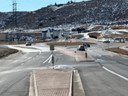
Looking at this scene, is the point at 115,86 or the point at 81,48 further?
the point at 81,48

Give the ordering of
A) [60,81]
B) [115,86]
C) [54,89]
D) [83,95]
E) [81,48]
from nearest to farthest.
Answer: [83,95] → [54,89] → [115,86] → [60,81] → [81,48]

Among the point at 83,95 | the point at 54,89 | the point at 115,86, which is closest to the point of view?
the point at 83,95

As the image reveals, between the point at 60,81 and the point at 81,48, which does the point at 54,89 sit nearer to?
the point at 60,81

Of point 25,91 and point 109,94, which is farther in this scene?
point 25,91

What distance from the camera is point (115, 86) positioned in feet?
87.0

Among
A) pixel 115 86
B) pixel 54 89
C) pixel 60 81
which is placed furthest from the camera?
pixel 60 81

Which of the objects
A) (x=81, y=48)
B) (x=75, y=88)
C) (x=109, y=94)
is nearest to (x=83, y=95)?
(x=109, y=94)

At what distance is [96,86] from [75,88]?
1712mm

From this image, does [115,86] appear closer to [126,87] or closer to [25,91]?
[126,87]

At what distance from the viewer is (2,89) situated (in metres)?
26.6

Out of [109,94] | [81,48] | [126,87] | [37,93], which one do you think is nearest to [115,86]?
[126,87]

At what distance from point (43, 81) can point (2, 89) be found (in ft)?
10.8

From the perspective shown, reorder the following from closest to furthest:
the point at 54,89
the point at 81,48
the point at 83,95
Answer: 1. the point at 83,95
2. the point at 54,89
3. the point at 81,48

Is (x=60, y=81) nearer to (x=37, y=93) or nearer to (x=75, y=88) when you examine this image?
(x=75, y=88)
